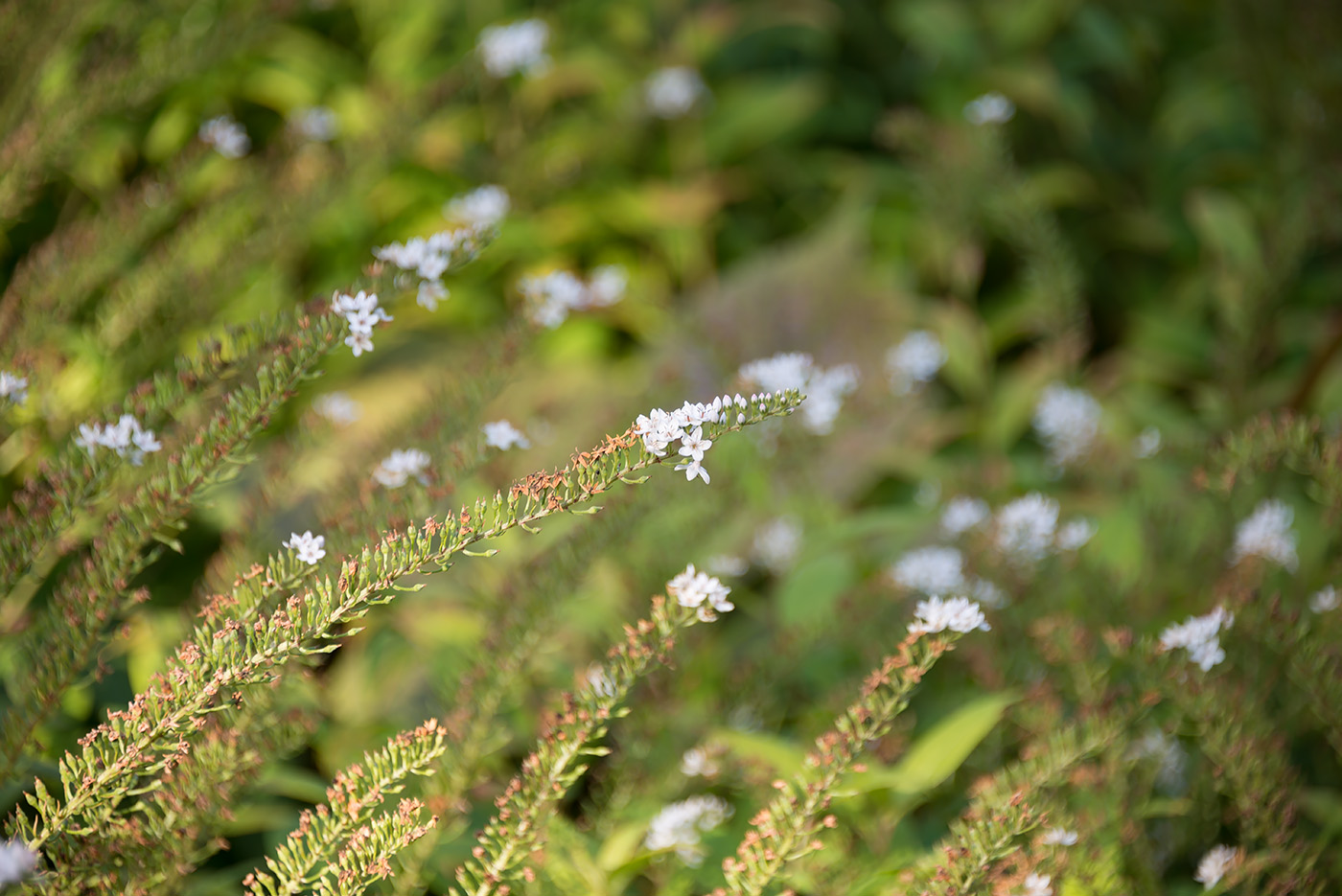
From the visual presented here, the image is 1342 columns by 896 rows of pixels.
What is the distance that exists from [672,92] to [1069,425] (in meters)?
1.53

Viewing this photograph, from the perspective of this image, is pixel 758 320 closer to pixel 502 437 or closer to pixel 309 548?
pixel 502 437

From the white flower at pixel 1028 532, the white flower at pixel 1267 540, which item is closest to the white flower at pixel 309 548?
the white flower at pixel 1028 532

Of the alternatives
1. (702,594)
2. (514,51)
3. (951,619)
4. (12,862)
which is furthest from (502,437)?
(514,51)

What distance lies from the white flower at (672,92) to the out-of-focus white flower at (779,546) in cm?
142

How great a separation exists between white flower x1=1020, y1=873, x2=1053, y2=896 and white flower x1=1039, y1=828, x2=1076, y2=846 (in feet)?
0.13

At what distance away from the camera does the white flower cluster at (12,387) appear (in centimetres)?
93

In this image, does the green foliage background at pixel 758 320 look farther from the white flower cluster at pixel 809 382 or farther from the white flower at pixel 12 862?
the white flower at pixel 12 862

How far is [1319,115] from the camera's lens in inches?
90.7

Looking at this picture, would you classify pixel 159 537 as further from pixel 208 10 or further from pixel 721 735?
pixel 208 10

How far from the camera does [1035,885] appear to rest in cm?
93

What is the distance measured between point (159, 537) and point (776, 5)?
2737 millimetres

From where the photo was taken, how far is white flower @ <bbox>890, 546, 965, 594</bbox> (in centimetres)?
150

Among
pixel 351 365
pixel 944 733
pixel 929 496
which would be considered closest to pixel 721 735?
pixel 944 733

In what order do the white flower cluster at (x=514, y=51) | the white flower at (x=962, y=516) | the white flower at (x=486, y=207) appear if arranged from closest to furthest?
the white flower at (x=486, y=207)
the white flower at (x=962, y=516)
the white flower cluster at (x=514, y=51)
